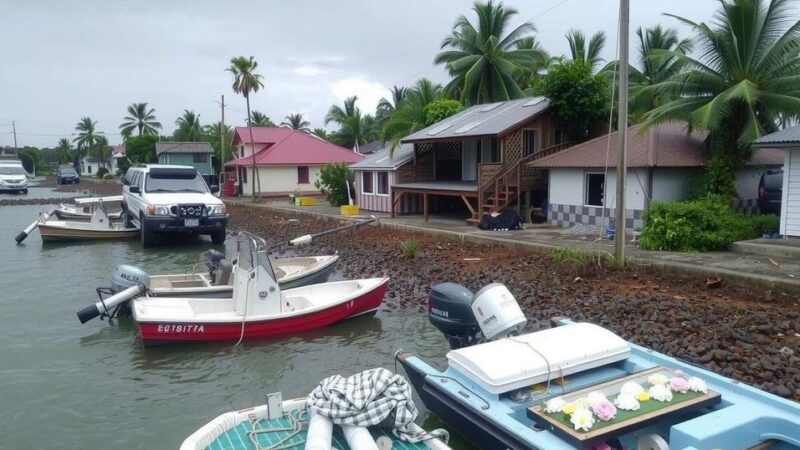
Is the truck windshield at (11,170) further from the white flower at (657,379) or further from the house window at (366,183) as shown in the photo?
the white flower at (657,379)

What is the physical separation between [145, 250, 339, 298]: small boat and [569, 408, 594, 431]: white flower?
6.84m

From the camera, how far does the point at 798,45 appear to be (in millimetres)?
12516

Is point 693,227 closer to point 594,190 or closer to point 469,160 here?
point 594,190

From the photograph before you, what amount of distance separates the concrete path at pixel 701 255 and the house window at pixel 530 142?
289 centimetres

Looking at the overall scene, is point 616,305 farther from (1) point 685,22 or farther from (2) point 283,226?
(2) point 283,226

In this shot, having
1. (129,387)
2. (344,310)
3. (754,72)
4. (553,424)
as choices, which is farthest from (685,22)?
(129,387)

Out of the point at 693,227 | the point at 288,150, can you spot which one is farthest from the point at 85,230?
the point at 288,150

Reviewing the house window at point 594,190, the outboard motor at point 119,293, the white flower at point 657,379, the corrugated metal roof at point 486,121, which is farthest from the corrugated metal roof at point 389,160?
the white flower at point 657,379

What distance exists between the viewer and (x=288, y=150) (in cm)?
3697

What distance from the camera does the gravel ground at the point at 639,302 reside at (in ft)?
22.2

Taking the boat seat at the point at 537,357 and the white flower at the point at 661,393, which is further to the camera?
the boat seat at the point at 537,357

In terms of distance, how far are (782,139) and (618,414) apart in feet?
31.9

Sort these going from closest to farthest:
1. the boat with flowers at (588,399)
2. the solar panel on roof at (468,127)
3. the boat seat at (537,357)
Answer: the boat with flowers at (588,399) < the boat seat at (537,357) < the solar panel on roof at (468,127)

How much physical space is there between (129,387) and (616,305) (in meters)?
6.81
